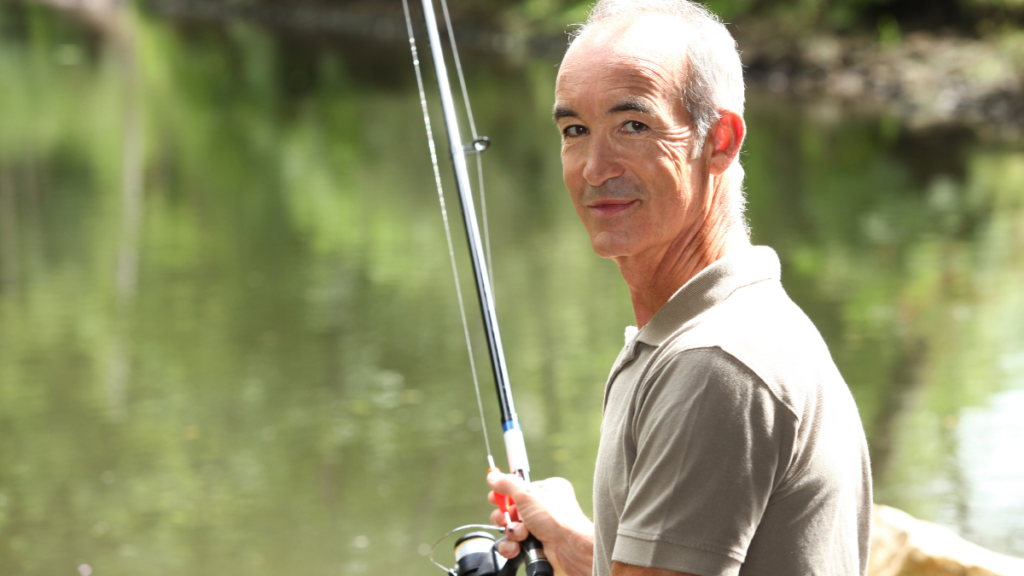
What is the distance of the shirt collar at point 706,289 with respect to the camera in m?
1.58

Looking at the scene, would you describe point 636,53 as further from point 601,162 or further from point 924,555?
point 924,555

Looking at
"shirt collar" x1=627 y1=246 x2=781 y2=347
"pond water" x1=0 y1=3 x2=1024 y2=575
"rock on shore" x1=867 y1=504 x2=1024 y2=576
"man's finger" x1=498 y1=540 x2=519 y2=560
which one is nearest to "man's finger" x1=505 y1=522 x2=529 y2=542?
"man's finger" x1=498 y1=540 x2=519 y2=560

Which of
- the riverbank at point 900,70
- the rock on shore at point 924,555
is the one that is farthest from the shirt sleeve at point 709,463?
the riverbank at point 900,70

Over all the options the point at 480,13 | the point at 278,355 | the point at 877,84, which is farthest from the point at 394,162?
the point at 480,13

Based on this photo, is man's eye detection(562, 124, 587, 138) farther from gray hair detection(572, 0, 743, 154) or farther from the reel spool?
the reel spool

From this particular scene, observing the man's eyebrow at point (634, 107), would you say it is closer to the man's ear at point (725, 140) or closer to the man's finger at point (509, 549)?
the man's ear at point (725, 140)

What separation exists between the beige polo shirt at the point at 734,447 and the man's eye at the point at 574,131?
31 cm

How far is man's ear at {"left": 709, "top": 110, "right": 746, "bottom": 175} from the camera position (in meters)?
1.69

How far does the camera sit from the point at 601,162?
1.73 metres

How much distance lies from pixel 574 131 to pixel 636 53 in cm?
18

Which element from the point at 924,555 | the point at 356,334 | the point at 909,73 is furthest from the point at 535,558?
the point at 909,73

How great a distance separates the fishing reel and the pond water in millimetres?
2307

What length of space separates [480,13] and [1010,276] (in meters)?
31.1

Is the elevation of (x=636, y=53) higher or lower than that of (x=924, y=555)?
higher
